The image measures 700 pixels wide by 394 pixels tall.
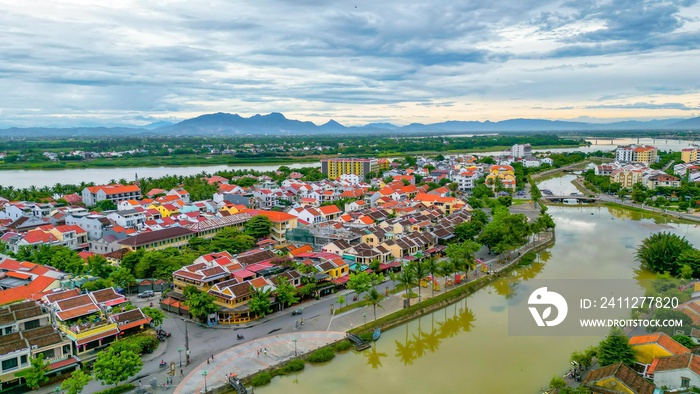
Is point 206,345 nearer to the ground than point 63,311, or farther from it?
nearer to the ground

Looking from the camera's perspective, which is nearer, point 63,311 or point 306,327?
point 63,311

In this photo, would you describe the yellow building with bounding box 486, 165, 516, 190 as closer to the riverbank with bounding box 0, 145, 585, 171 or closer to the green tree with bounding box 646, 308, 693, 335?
the green tree with bounding box 646, 308, 693, 335

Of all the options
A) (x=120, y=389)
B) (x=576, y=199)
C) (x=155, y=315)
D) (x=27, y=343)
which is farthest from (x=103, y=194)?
(x=576, y=199)

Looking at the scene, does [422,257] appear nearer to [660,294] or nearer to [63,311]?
[660,294]

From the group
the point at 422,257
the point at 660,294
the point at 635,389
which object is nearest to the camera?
the point at 635,389

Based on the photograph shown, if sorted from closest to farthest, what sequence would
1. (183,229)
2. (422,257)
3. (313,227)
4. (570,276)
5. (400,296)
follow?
(400,296)
(570,276)
(422,257)
(183,229)
(313,227)

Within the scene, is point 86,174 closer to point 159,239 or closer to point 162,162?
point 162,162

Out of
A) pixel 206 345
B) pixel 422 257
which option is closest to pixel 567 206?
pixel 422 257
